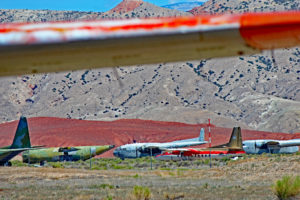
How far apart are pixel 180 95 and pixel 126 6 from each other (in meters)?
71.2

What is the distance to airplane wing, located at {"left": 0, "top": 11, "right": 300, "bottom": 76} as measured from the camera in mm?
2857

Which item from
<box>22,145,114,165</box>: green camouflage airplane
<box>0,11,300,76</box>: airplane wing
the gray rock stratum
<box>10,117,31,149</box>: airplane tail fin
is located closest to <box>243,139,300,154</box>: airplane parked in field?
<box>22,145,114,165</box>: green camouflage airplane

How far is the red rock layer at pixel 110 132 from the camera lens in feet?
346

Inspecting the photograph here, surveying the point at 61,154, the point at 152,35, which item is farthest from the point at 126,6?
the point at 152,35

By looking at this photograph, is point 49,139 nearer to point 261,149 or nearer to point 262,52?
point 261,149

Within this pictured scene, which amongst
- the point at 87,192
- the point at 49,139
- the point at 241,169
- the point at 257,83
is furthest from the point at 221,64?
the point at 87,192

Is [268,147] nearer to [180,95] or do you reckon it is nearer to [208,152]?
[208,152]

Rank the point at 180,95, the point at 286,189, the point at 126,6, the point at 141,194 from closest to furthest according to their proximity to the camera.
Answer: the point at 286,189, the point at 141,194, the point at 180,95, the point at 126,6

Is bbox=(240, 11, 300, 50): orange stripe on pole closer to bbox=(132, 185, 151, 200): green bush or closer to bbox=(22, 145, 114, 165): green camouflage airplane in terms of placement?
bbox=(132, 185, 151, 200): green bush

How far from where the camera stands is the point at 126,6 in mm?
191625

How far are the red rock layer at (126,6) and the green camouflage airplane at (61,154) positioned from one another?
125003 mm

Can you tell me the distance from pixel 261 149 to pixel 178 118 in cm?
4577

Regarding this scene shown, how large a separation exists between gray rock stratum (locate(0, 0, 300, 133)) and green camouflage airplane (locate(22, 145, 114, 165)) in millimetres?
55143

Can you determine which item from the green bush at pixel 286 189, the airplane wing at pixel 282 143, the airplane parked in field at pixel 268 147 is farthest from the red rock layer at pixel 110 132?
the green bush at pixel 286 189
